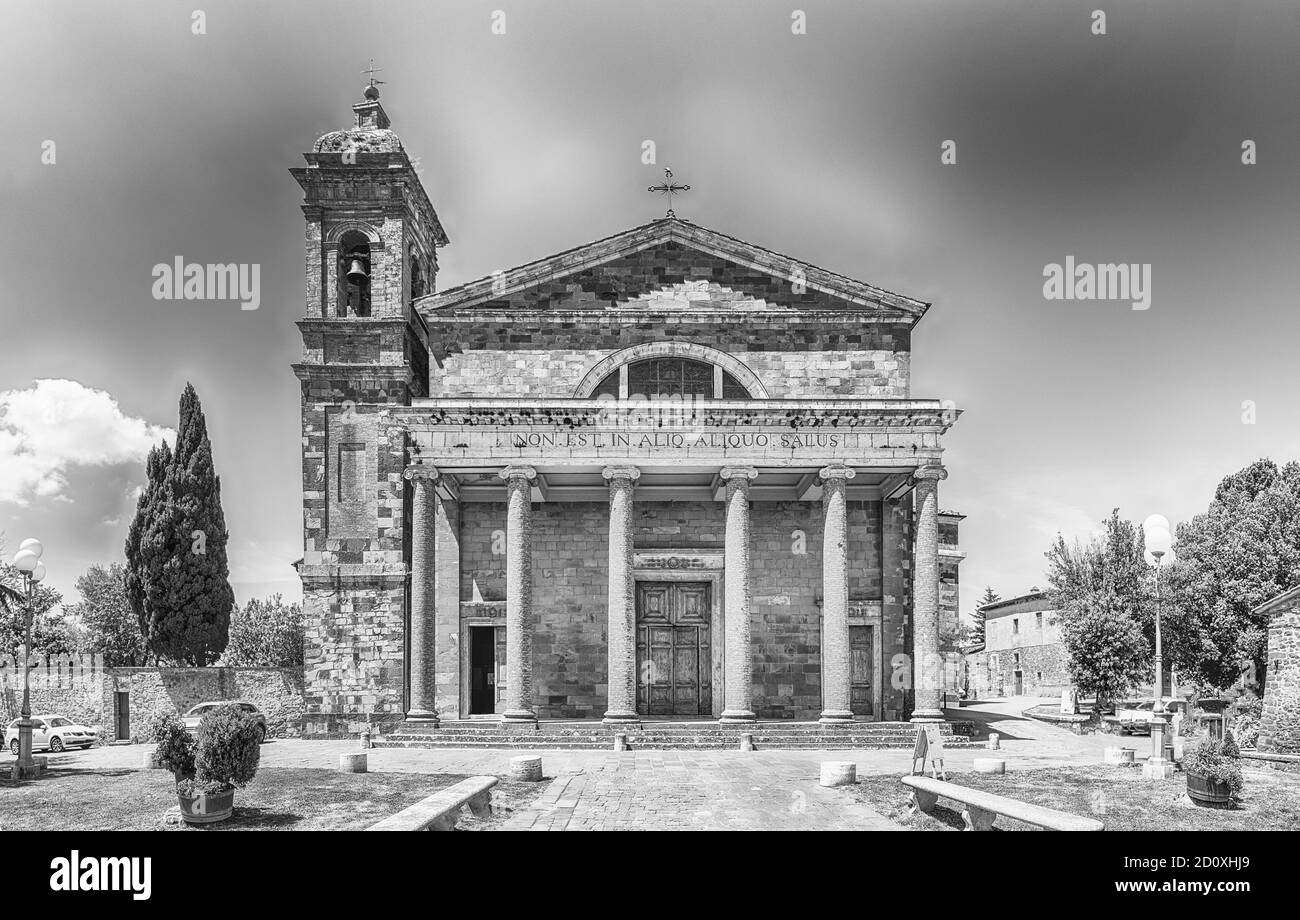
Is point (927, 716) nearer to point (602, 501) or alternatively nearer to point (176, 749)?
point (602, 501)

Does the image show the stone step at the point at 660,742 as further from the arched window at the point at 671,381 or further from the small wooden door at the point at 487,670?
the arched window at the point at 671,381

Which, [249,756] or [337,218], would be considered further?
[337,218]

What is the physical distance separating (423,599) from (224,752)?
1434 centimetres

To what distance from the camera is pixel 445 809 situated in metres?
12.2

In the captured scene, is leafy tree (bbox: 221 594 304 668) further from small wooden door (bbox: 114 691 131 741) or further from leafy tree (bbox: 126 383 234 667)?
small wooden door (bbox: 114 691 131 741)

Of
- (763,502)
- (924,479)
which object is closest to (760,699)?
(763,502)

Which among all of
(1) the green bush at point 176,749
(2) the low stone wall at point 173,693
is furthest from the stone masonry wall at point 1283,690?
(2) the low stone wall at point 173,693

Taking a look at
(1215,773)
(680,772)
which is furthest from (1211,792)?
(680,772)

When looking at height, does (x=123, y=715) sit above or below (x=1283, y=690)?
below

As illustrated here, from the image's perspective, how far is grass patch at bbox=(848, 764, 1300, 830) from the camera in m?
13.3

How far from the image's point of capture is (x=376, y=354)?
32.0 m

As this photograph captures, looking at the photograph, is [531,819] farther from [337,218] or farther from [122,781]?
[337,218]

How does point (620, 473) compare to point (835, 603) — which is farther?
point (620, 473)
